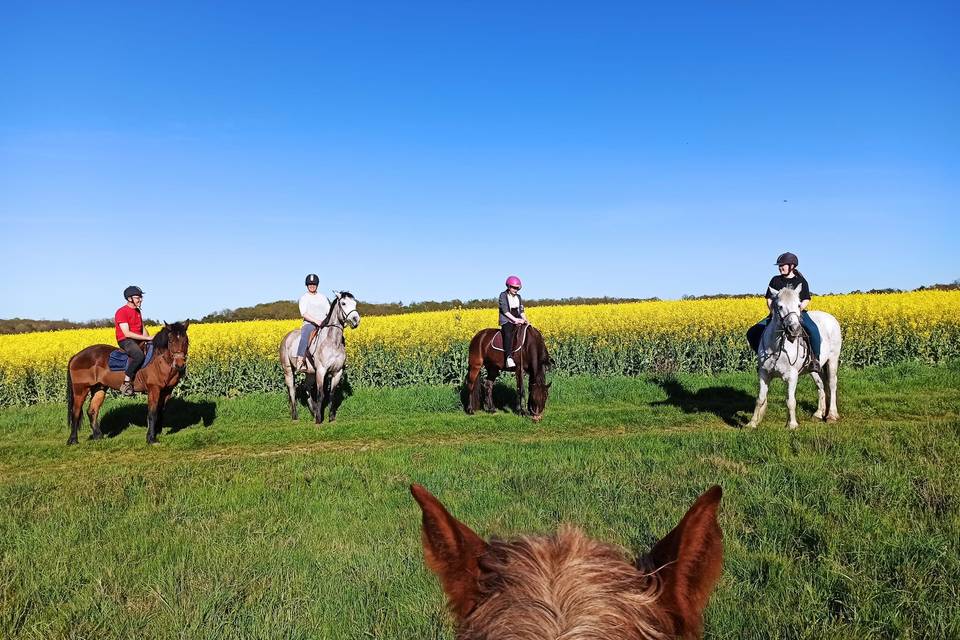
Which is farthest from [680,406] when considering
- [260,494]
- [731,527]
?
[260,494]

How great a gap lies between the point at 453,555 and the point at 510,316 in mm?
11825

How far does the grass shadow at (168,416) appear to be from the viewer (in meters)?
13.9

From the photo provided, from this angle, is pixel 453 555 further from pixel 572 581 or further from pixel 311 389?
pixel 311 389

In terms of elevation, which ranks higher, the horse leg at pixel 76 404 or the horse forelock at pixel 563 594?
the horse forelock at pixel 563 594

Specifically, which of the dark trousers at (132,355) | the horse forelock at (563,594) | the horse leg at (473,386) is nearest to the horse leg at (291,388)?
the dark trousers at (132,355)

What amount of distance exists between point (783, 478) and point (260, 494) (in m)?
5.64

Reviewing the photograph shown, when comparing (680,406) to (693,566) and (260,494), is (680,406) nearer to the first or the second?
(260,494)

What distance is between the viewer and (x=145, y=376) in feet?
39.6

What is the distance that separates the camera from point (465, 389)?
16203 millimetres

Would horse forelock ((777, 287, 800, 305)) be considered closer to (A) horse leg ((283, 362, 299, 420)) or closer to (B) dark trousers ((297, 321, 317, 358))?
(B) dark trousers ((297, 321, 317, 358))

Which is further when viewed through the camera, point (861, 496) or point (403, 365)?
point (403, 365)

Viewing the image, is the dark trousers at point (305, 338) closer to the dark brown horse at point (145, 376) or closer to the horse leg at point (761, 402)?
→ the dark brown horse at point (145, 376)

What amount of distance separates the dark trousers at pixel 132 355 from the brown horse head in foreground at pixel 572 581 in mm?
12610

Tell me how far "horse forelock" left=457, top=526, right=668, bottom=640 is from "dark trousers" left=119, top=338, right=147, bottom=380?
500 inches
